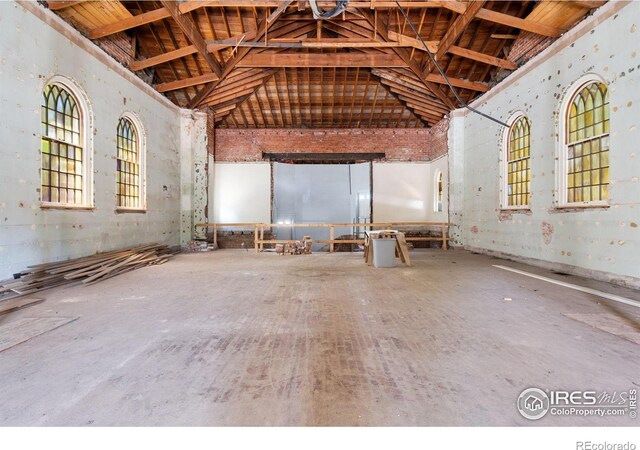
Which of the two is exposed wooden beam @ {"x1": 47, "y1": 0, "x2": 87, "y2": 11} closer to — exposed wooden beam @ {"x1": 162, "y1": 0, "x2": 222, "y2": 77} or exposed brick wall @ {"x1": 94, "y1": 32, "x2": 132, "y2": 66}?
exposed brick wall @ {"x1": 94, "y1": 32, "x2": 132, "y2": 66}

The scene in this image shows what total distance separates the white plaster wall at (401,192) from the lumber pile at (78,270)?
9.91 meters

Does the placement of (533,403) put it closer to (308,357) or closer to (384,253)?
(308,357)

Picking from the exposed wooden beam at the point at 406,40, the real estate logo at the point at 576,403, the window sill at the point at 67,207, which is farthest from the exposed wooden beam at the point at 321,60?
the real estate logo at the point at 576,403

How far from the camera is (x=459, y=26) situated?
285 inches

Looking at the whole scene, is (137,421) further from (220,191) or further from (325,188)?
(325,188)

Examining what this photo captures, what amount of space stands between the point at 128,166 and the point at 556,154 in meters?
10.6

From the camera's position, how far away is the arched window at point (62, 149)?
224 inches

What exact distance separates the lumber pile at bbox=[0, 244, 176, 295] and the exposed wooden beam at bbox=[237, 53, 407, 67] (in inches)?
265

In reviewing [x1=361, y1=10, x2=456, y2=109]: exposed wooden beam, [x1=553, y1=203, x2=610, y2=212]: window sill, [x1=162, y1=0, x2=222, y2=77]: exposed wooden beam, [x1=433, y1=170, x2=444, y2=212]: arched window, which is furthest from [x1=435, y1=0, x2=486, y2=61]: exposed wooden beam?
[x1=162, y1=0, x2=222, y2=77]: exposed wooden beam

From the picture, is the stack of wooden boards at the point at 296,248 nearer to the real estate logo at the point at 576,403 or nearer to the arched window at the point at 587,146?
the arched window at the point at 587,146

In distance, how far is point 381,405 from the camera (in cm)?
195
